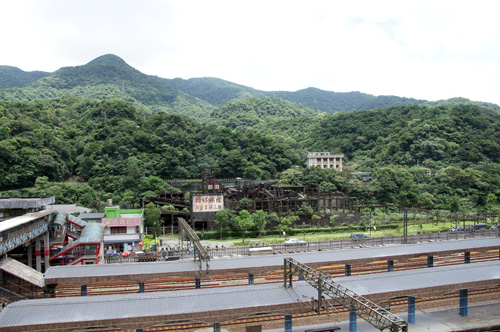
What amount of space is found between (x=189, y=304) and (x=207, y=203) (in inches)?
1014

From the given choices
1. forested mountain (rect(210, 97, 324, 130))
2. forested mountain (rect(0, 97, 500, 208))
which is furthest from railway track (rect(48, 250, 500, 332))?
forested mountain (rect(210, 97, 324, 130))

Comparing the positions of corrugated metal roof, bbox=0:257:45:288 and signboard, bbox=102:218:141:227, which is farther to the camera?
signboard, bbox=102:218:141:227

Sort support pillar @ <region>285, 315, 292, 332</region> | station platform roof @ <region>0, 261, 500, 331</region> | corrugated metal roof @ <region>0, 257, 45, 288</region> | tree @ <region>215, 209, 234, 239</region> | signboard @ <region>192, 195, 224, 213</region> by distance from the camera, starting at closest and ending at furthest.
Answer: station platform roof @ <region>0, 261, 500, 331</region> < support pillar @ <region>285, 315, 292, 332</region> < corrugated metal roof @ <region>0, 257, 45, 288</region> < tree @ <region>215, 209, 234, 239</region> < signboard @ <region>192, 195, 224, 213</region>

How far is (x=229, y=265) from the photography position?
17.6 meters

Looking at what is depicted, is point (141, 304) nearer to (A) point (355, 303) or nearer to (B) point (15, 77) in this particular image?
Result: (A) point (355, 303)

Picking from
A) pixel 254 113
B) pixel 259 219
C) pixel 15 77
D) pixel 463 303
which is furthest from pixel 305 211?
pixel 15 77

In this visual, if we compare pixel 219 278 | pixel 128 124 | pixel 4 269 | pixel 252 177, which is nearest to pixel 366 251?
pixel 219 278

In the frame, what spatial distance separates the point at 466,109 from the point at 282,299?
7565 cm

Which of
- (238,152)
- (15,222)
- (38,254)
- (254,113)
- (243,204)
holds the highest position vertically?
(254,113)

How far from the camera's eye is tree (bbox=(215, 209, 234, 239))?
1422 inches

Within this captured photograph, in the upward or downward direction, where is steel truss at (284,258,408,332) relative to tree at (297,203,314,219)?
upward

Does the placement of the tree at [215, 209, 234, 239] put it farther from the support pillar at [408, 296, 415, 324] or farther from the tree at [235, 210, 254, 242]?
the support pillar at [408, 296, 415, 324]

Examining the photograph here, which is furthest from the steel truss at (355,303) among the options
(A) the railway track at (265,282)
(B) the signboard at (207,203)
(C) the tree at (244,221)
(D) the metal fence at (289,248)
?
(B) the signboard at (207,203)

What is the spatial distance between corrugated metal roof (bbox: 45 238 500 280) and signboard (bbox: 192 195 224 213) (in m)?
19.5
